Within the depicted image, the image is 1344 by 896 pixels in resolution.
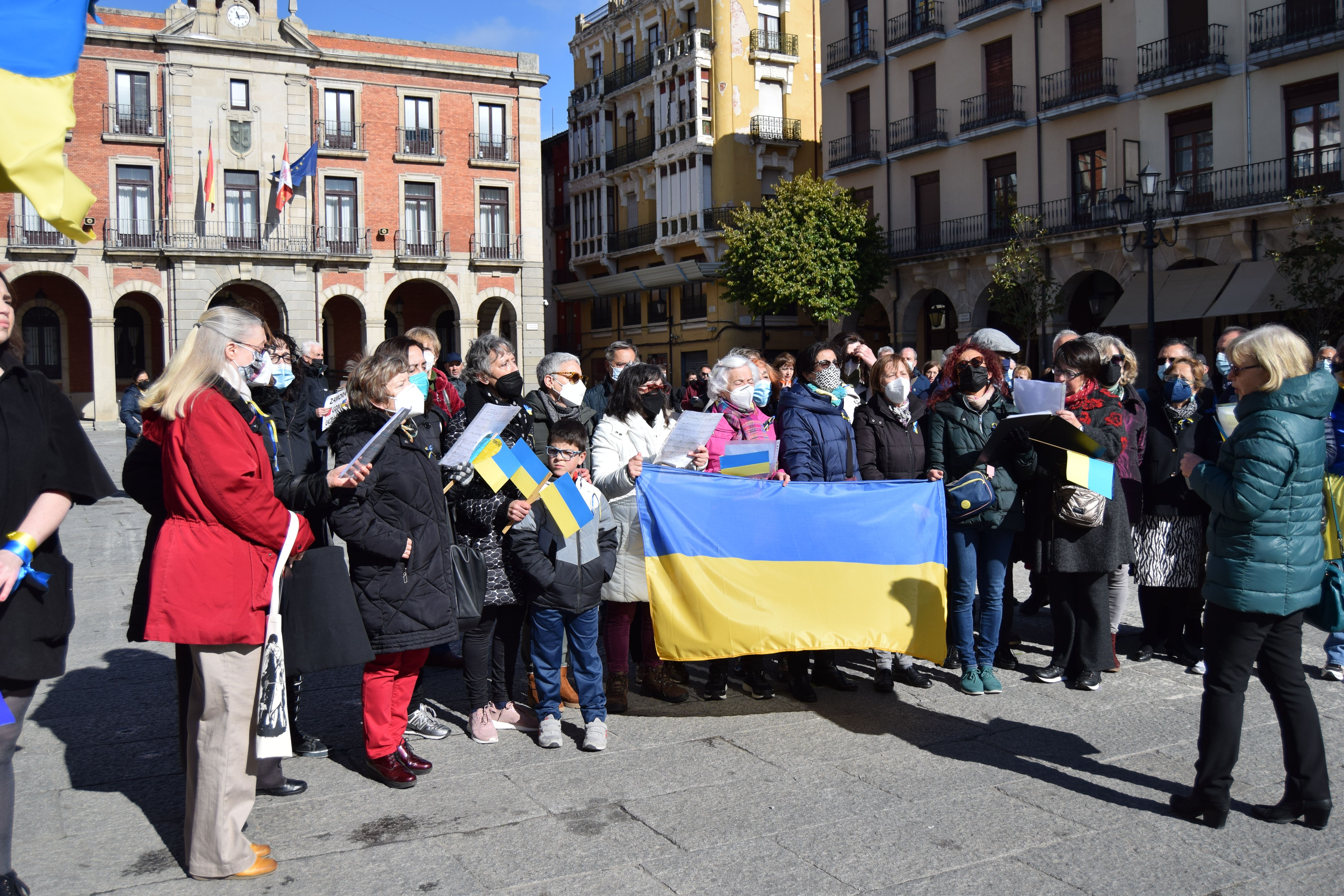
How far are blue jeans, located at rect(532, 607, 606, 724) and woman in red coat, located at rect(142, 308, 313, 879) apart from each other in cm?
164

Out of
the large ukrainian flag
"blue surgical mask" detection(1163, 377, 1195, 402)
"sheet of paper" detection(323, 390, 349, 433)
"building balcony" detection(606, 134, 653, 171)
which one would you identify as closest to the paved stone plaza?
the large ukrainian flag

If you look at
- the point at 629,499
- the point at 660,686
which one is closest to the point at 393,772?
the point at 660,686

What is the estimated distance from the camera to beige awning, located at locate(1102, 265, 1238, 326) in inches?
992

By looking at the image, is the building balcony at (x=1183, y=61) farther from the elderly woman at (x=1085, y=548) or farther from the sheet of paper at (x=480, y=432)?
the sheet of paper at (x=480, y=432)

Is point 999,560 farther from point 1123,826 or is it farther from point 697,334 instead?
point 697,334

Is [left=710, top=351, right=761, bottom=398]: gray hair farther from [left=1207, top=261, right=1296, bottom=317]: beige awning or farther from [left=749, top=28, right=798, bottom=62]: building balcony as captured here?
[left=749, top=28, right=798, bottom=62]: building balcony

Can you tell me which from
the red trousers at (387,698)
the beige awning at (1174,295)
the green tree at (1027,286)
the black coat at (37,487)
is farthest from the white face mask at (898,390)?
the green tree at (1027,286)

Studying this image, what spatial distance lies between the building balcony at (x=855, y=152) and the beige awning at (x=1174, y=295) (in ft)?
34.8

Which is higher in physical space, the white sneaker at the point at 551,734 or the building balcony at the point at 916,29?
the building balcony at the point at 916,29

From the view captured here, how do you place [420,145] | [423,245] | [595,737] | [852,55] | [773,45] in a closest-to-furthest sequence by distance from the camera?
[595,737] → [852,55] → [420,145] → [423,245] → [773,45]

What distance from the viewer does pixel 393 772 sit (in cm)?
473

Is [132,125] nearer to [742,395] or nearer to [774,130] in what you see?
[774,130]

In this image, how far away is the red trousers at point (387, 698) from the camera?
4742 mm

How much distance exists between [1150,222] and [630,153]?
99.7 feet
